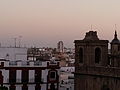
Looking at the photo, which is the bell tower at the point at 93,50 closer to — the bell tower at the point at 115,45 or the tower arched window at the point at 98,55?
the tower arched window at the point at 98,55

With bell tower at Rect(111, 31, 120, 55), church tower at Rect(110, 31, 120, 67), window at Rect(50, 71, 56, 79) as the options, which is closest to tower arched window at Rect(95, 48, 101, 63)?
church tower at Rect(110, 31, 120, 67)

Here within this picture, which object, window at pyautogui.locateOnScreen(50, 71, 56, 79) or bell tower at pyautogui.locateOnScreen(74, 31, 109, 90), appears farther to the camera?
window at pyautogui.locateOnScreen(50, 71, 56, 79)

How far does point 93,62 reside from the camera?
30.3 m

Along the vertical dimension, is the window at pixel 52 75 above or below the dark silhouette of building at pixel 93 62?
below

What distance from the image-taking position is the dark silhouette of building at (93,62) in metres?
29.2

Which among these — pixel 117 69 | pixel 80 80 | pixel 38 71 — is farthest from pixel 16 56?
pixel 117 69

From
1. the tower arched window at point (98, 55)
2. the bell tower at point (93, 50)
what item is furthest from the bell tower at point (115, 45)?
the tower arched window at point (98, 55)

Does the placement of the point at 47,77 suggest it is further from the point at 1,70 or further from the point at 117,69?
the point at 117,69

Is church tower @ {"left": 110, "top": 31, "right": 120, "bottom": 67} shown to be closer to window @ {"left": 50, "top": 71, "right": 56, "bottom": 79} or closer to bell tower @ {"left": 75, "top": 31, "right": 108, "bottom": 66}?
bell tower @ {"left": 75, "top": 31, "right": 108, "bottom": 66}

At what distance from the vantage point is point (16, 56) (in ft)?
155

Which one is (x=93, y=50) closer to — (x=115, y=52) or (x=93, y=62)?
(x=93, y=62)

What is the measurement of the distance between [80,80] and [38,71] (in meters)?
9.07

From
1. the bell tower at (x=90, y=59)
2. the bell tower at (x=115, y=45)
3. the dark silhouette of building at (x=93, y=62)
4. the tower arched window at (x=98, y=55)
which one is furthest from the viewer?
the bell tower at (x=115, y=45)

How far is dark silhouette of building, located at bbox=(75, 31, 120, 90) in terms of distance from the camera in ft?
95.8
